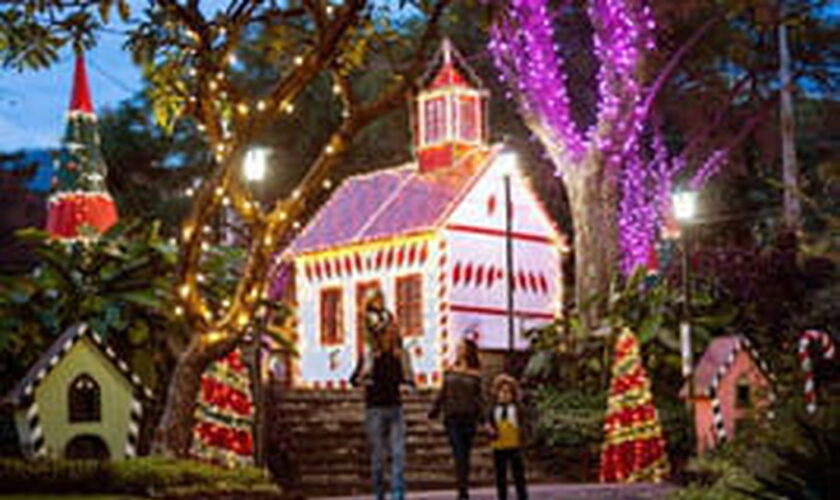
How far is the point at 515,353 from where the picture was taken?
2908cm

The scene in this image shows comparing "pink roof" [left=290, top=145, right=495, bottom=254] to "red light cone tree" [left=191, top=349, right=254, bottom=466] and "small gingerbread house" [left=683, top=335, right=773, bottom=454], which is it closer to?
"small gingerbread house" [left=683, top=335, right=773, bottom=454]

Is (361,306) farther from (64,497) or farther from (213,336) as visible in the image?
(64,497)

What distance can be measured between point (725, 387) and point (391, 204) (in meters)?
12.4

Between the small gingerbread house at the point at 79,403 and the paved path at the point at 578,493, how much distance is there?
12.1 ft

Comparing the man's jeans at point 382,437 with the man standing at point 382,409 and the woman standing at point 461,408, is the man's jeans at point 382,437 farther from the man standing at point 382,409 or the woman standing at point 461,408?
the woman standing at point 461,408

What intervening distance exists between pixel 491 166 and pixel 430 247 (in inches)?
85.7

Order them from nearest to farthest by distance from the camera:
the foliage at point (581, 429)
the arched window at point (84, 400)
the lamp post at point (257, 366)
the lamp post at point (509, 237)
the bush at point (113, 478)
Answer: the bush at point (113, 478) < the arched window at point (84, 400) < the lamp post at point (257, 366) < the foliage at point (581, 429) < the lamp post at point (509, 237)

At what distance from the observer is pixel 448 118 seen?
32062 mm

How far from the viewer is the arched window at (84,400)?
56.9 feet

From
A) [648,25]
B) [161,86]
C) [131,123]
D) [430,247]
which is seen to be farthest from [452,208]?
[131,123]

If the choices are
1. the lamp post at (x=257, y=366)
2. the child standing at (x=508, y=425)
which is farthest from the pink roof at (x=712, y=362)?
the child standing at (x=508, y=425)

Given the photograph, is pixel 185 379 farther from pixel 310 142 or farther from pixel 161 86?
pixel 310 142

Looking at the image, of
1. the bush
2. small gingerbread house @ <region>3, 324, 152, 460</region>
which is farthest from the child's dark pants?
small gingerbread house @ <region>3, 324, 152, 460</region>

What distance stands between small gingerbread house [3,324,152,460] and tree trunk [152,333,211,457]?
1.26ft
